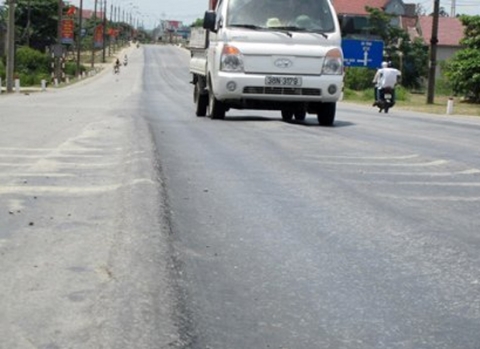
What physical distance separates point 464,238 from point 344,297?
184cm

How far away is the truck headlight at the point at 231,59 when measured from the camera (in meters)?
15.6

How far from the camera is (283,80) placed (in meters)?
15.7

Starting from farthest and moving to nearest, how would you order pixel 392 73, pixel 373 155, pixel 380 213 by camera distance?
pixel 392 73, pixel 373 155, pixel 380 213

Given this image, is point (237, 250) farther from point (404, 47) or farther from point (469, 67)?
point (404, 47)

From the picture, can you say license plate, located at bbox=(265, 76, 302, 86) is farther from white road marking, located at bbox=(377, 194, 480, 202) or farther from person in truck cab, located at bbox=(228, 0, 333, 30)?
white road marking, located at bbox=(377, 194, 480, 202)

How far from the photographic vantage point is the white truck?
51.3ft

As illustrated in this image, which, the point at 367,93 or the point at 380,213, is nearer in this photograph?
the point at 380,213

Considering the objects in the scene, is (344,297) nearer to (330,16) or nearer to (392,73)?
(330,16)

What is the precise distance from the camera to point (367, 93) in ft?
174

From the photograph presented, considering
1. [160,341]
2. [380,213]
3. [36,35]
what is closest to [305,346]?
[160,341]

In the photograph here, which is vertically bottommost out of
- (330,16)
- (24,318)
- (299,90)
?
(24,318)

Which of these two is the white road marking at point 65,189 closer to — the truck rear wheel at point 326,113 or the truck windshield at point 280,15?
the truck windshield at point 280,15

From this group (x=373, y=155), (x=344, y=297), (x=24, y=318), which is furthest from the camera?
(x=373, y=155)

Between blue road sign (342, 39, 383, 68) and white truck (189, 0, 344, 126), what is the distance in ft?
124
